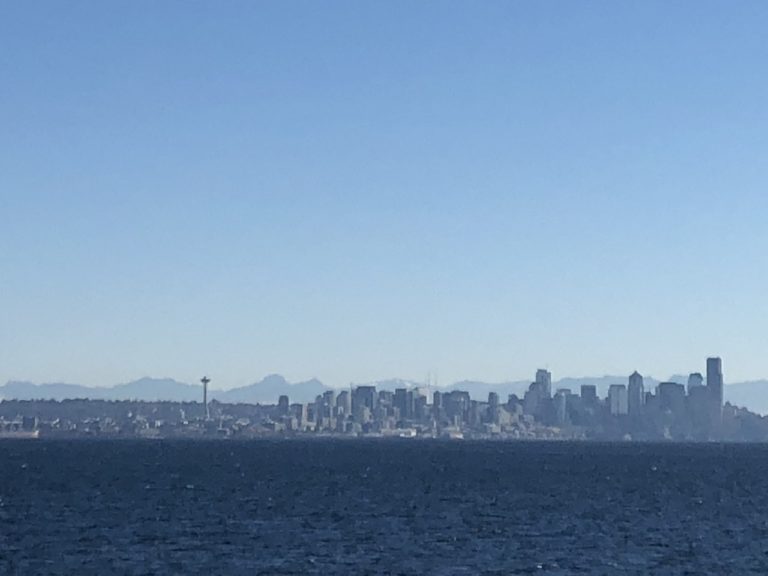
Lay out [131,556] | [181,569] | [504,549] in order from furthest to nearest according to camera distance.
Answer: [504,549] → [131,556] → [181,569]

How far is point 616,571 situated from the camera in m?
81.4

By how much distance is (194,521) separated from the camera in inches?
4341

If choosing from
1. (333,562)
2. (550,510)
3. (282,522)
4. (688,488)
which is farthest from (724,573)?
(688,488)

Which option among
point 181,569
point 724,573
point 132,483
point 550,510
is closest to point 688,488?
point 550,510

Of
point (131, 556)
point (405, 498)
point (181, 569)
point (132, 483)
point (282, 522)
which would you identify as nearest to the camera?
point (181, 569)

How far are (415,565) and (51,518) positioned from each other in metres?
40.9

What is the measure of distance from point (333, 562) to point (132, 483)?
308 ft

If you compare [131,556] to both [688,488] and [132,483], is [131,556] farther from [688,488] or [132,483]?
[688,488]

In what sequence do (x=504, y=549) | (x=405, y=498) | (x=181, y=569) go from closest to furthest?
(x=181, y=569) → (x=504, y=549) → (x=405, y=498)

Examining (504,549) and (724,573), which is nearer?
(724,573)

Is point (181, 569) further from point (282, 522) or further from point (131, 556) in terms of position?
point (282, 522)

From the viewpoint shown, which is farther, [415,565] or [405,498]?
[405,498]

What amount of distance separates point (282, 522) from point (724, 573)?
38866mm

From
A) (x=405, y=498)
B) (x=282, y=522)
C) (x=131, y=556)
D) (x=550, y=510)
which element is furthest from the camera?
(x=405, y=498)
